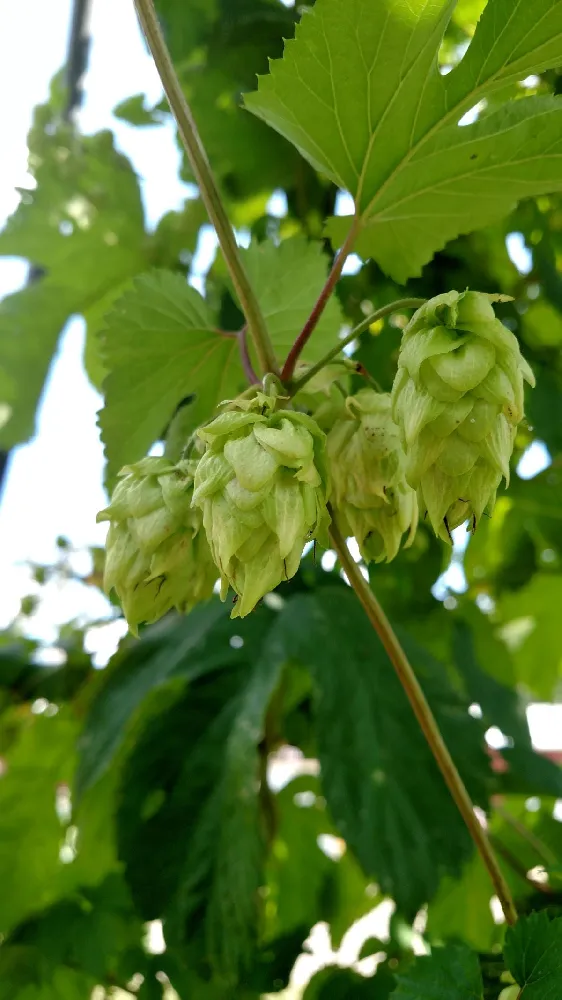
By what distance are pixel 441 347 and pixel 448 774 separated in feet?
1.02

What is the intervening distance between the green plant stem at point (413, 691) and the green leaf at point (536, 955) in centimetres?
4

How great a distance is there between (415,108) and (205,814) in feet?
2.32

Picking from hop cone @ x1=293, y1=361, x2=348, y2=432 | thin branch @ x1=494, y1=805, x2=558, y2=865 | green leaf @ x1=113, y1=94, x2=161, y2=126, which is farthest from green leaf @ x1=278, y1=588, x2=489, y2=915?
green leaf @ x1=113, y1=94, x2=161, y2=126

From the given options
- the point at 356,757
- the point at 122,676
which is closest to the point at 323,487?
the point at 356,757

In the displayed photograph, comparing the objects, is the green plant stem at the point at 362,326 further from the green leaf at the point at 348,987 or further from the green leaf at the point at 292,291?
the green leaf at the point at 348,987

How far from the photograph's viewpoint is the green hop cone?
38 cm

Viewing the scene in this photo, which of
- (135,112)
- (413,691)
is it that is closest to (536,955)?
(413,691)

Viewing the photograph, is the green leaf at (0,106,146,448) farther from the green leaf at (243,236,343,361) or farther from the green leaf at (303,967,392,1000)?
the green leaf at (303,967,392,1000)

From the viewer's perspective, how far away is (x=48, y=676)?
4.15ft

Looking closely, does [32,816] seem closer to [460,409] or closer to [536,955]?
[536,955]

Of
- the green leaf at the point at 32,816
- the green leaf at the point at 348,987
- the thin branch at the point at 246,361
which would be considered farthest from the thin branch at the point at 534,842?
the thin branch at the point at 246,361

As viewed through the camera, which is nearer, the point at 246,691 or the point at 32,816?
the point at 246,691

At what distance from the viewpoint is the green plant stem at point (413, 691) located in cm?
50

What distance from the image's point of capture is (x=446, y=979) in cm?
51
